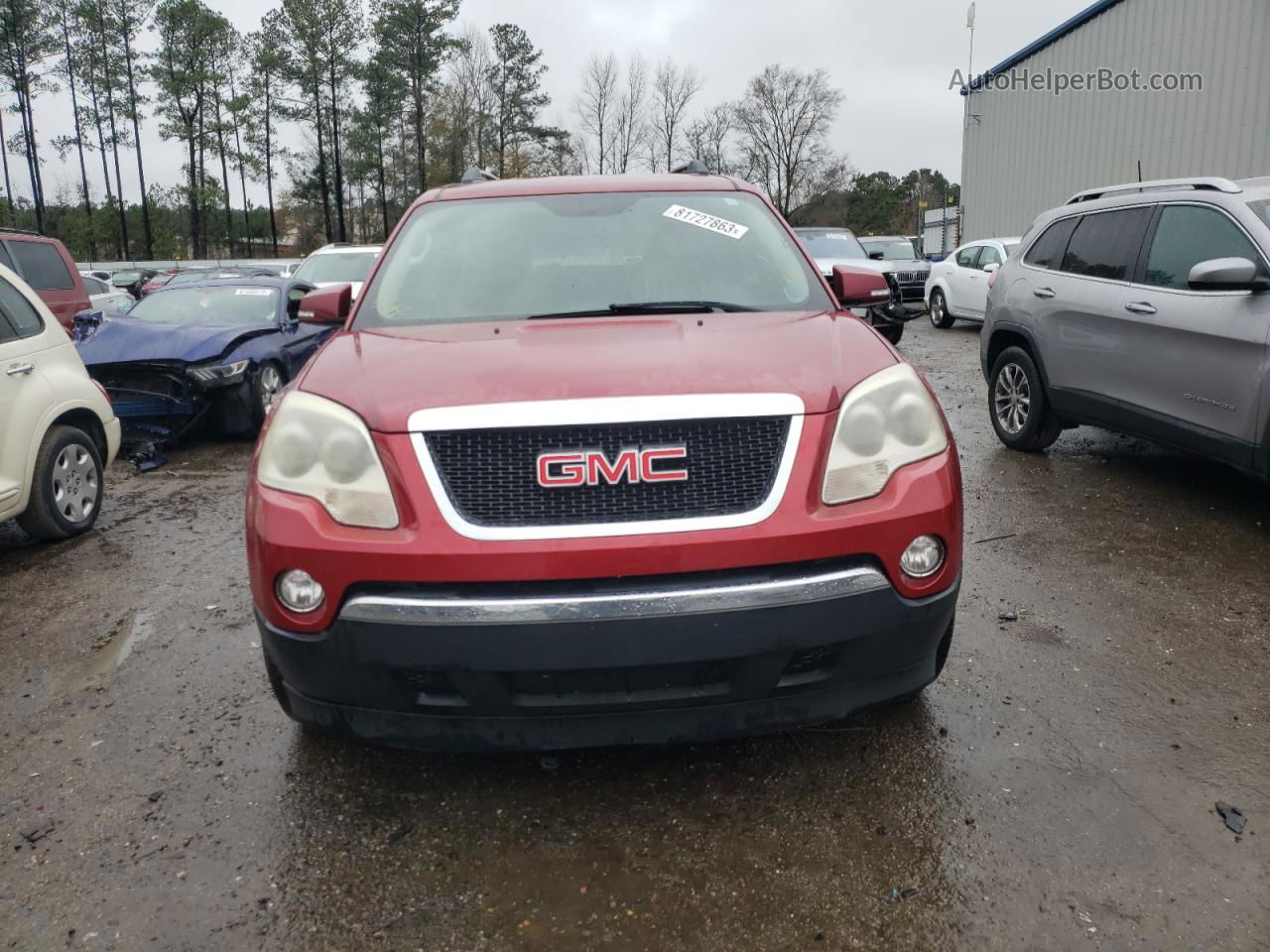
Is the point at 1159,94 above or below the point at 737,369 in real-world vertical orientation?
above

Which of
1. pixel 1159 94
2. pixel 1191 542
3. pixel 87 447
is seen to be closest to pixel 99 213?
pixel 1159 94

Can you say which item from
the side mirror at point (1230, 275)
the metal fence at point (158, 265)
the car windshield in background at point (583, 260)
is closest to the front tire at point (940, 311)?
the side mirror at point (1230, 275)

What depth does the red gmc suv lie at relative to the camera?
7.12 feet

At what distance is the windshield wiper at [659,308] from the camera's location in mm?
3098

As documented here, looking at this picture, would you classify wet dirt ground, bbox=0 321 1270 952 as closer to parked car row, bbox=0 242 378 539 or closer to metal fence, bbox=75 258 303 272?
parked car row, bbox=0 242 378 539

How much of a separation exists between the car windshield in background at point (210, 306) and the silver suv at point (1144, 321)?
6.56m

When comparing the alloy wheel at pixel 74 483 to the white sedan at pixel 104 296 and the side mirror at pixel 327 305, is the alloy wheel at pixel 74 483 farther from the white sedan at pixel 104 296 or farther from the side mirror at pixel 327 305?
the white sedan at pixel 104 296

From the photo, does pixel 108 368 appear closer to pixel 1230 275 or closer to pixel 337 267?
pixel 337 267

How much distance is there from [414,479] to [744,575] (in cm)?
79

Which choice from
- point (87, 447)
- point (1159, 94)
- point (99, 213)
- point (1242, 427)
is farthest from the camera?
point (99, 213)

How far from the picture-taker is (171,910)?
222cm

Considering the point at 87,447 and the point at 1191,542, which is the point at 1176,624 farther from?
the point at 87,447

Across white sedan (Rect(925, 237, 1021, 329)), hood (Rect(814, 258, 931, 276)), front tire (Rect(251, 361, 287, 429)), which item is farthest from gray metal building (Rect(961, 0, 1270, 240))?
front tire (Rect(251, 361, 287, 429))

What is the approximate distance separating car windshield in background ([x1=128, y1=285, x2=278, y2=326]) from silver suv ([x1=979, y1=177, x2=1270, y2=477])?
656 centimetres
